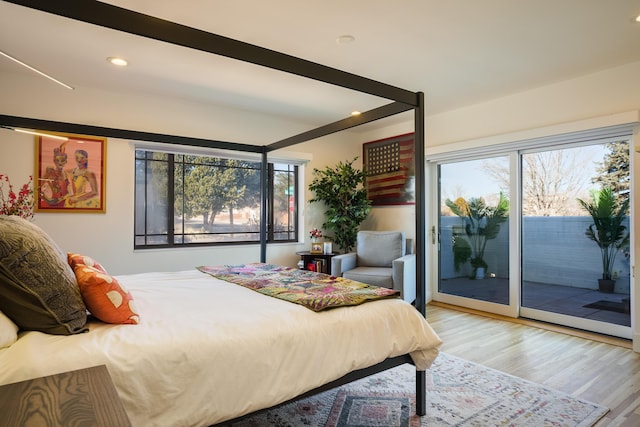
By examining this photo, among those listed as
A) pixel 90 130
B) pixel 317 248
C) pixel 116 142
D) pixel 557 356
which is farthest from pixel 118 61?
pixel 557 356

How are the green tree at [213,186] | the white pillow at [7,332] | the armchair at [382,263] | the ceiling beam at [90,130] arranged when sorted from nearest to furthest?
the white pillow at [7,332]
the ceiling beam at [90,130]
the armchair at [382,263]
the green tree at [213,186]

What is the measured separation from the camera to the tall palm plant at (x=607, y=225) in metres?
3.50

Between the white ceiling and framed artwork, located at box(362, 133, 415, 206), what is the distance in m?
1.17

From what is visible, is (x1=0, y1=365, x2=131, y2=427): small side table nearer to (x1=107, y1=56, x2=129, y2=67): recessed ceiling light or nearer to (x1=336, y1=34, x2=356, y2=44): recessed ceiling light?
(x1=336, y1=34, x2=356, y2=44): recessed ceiling light

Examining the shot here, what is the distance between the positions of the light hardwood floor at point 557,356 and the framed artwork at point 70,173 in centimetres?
368

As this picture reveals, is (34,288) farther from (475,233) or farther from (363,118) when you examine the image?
(475,233)

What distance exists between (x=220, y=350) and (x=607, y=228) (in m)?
3.79

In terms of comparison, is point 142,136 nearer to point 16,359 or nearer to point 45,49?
point 45,49

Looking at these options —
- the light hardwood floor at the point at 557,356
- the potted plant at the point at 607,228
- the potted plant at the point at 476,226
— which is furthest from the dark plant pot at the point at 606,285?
the potted plant at the point at 476,226

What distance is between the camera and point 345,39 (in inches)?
110

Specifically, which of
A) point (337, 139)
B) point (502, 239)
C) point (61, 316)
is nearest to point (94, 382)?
point (61, 316)

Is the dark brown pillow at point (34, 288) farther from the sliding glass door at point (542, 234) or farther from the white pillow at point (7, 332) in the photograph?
the sliding glass door at point (542, 234)

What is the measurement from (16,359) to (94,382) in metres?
0.41

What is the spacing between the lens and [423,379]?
217 centimetres
